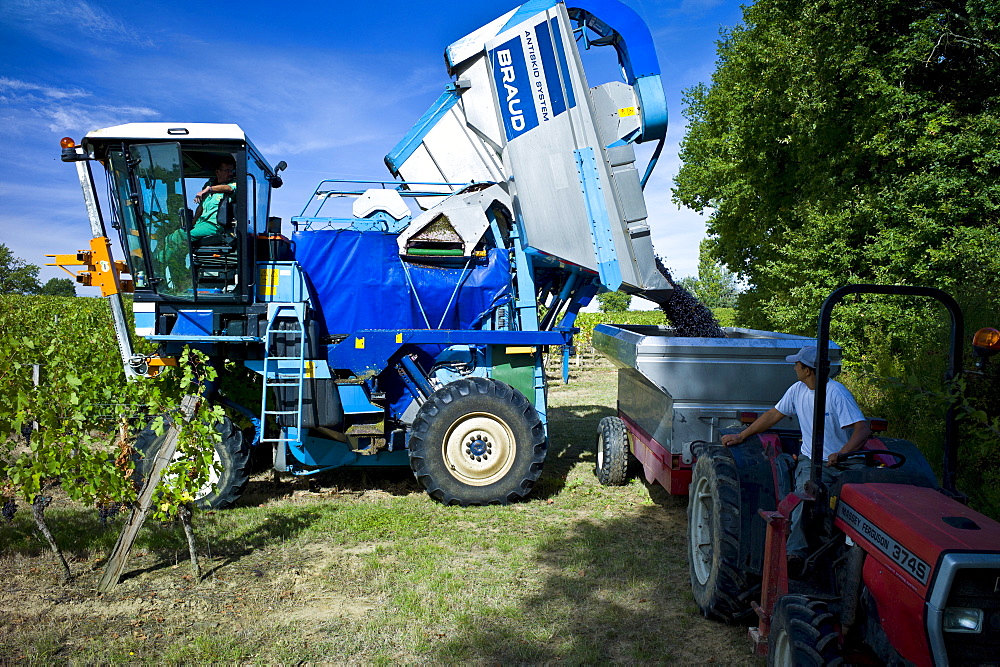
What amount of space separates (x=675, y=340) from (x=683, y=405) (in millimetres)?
506

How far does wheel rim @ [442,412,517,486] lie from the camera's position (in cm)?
622

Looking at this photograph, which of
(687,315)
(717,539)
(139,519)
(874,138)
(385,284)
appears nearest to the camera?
(717,539)

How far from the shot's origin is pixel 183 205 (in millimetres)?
5992

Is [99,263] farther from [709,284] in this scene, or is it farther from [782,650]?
[709,284]

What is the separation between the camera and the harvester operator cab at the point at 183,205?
585 centimetres

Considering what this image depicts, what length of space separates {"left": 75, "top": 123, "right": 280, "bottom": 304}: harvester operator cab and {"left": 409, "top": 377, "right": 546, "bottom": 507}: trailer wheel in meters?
2.13

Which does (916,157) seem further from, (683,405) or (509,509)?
(509,509)

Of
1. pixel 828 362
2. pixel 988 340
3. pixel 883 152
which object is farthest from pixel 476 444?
pixel 883 152

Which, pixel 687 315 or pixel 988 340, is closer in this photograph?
pixel 988 340

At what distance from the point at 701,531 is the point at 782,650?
1.50 metres

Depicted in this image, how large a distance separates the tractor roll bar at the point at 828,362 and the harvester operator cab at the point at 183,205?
16.6 ft

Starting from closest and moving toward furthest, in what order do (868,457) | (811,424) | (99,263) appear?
(868,457) → (811,424) → (99,263)

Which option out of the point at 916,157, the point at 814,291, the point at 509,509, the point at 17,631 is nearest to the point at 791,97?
the point at 916,157

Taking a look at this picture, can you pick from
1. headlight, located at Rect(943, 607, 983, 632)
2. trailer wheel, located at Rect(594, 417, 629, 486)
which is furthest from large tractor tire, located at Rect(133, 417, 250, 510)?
headlight, located at Rect(943, 607, 983, 632)
